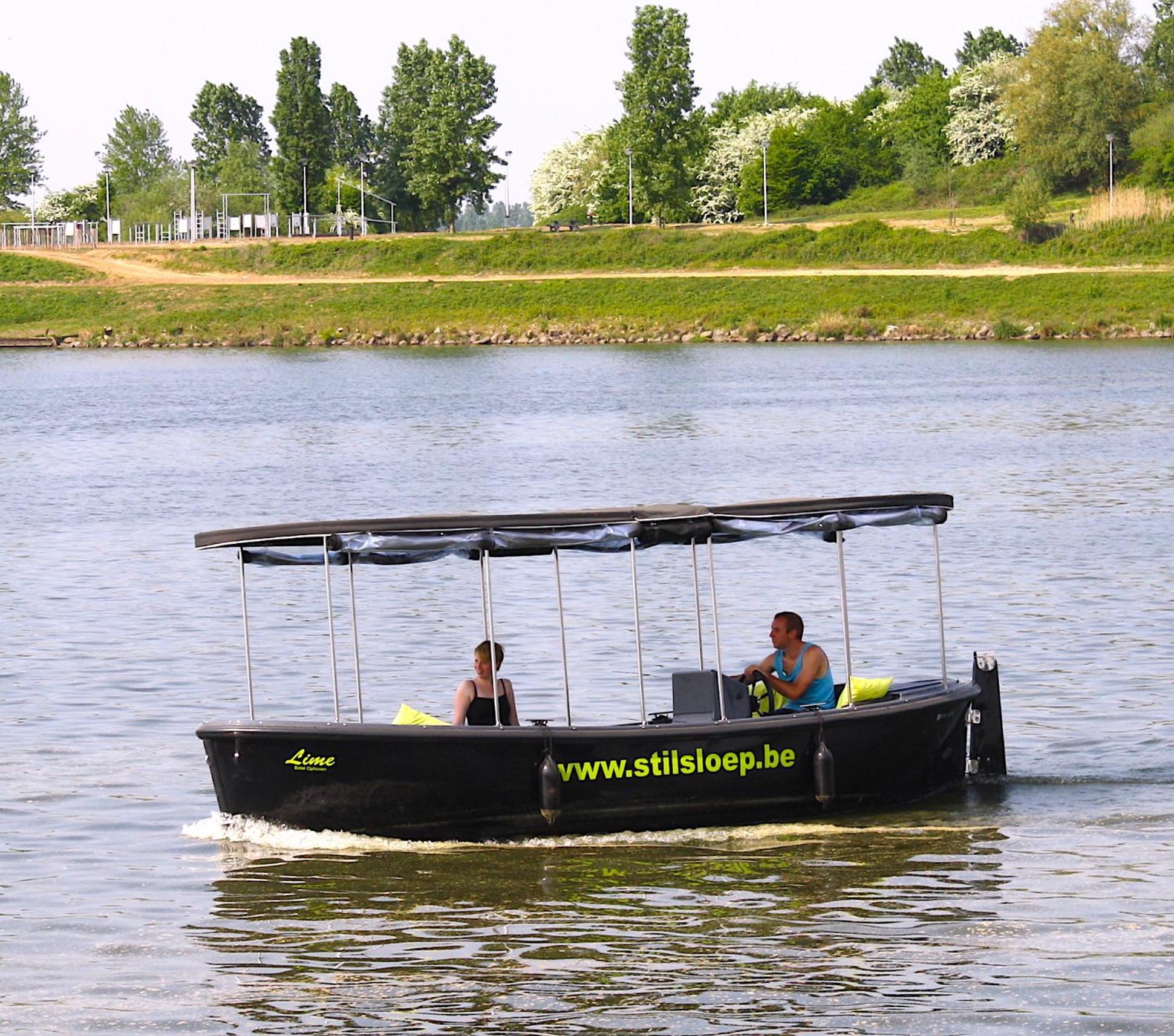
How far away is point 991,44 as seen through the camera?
18525 centimetres

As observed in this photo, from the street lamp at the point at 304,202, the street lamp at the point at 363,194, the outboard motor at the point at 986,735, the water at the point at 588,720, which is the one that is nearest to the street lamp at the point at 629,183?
the street lamp at the point at 363,194

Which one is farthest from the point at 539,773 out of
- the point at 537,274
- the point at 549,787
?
the point at 537,274

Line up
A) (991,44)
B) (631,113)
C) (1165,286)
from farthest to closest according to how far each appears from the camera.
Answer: (991,44), (631,113), (1165,286)

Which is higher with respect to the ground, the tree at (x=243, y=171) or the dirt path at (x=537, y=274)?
the tree at (x=243, y=171)

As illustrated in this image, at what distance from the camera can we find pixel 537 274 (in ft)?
369

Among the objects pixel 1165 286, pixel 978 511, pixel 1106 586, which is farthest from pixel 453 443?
pixel 1165 286

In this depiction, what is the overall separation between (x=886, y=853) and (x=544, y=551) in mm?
3624

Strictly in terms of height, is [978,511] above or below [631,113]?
below

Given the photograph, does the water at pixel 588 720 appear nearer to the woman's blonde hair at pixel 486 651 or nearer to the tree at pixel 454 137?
the woman's blonde hair at pixel 486 651

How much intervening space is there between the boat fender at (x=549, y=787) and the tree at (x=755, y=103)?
153 meters

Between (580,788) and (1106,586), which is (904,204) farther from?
(580,788)

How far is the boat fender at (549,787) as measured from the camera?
47.6 feet

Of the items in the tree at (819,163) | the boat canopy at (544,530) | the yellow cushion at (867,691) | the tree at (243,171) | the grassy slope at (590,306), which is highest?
the tree at (243,171)

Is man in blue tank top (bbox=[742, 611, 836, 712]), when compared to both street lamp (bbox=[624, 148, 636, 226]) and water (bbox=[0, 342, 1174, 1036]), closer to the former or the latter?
water (bbox=[0, 342, 1174, 1036])
